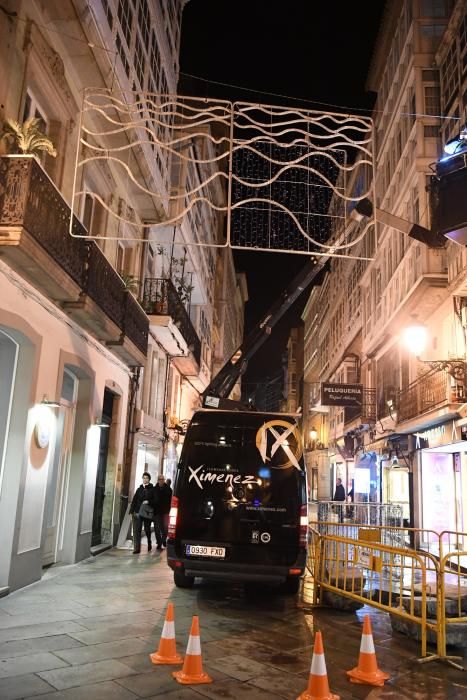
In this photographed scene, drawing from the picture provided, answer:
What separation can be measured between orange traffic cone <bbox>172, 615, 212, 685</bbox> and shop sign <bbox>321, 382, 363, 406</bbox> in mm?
21603

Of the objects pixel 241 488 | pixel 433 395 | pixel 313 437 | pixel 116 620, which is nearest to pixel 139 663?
pixel 116 620

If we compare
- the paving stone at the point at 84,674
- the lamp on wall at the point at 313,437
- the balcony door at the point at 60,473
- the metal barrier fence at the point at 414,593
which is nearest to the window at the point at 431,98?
the balcony door at the point at 60,473

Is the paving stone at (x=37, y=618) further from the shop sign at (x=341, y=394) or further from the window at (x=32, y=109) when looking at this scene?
the shop sign at (x=341, y=394)

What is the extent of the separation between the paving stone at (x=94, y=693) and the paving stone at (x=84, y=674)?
104 mm

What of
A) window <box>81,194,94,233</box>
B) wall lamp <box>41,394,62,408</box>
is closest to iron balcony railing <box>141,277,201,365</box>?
window <box>81,194,94,233</box>

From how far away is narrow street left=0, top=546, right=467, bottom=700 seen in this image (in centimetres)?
489

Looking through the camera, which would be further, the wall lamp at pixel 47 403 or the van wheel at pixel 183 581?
the wall lamp at pixel 47 403

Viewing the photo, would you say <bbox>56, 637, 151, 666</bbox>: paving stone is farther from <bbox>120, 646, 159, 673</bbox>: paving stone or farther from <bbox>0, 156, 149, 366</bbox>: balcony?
<bbox>0, 156, 149, 366</bbox>: balcony

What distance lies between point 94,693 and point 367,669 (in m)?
2.44

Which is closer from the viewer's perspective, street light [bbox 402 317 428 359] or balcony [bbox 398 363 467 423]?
balcony [bbox 398 363 467 423]

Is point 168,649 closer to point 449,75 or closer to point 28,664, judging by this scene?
point 28,664

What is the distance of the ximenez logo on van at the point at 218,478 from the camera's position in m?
8.59

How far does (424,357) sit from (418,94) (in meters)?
8.66

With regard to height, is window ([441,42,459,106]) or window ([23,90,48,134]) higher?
window ([441,42,459,106])
